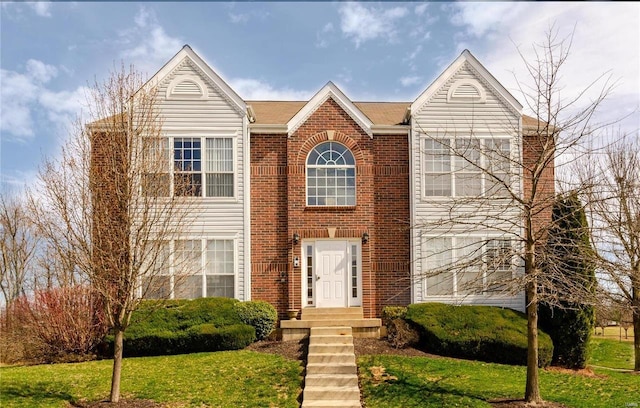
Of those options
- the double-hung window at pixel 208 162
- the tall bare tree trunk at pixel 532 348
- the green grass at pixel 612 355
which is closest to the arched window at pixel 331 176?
the double-hung window at pixel 208 162

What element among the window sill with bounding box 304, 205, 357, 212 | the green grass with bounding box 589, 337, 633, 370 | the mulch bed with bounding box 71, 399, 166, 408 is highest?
the window sill with bounding box 304, 205, 357, 212

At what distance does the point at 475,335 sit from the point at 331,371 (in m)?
4.05

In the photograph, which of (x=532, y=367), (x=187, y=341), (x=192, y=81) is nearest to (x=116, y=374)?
(x=187, y=341)

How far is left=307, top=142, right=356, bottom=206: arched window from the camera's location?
50.0 ft

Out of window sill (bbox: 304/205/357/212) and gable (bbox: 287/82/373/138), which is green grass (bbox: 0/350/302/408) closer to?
window sill (bbox: 304/205/357/212)

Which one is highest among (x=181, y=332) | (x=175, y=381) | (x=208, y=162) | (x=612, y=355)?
(x=208, y=162)

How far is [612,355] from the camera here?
17812 mm

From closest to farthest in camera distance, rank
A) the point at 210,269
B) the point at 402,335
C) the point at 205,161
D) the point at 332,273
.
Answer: the point at 402,335, the point at 210,269, the point at 205,161, the point at 332,273

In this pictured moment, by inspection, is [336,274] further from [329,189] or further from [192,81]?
[192,81]

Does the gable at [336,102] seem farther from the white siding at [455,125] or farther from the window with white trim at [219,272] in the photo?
the window with white trim at [219,272]

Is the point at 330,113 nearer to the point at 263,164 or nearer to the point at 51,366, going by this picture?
the point at 263,164

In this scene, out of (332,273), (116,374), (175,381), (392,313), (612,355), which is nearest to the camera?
(116,374)

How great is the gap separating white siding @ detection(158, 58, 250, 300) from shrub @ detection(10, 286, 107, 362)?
330 cm

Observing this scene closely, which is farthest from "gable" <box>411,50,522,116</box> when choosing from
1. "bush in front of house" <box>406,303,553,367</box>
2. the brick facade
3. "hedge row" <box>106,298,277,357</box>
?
"hedge row" <box>106,298,277,357</box>
